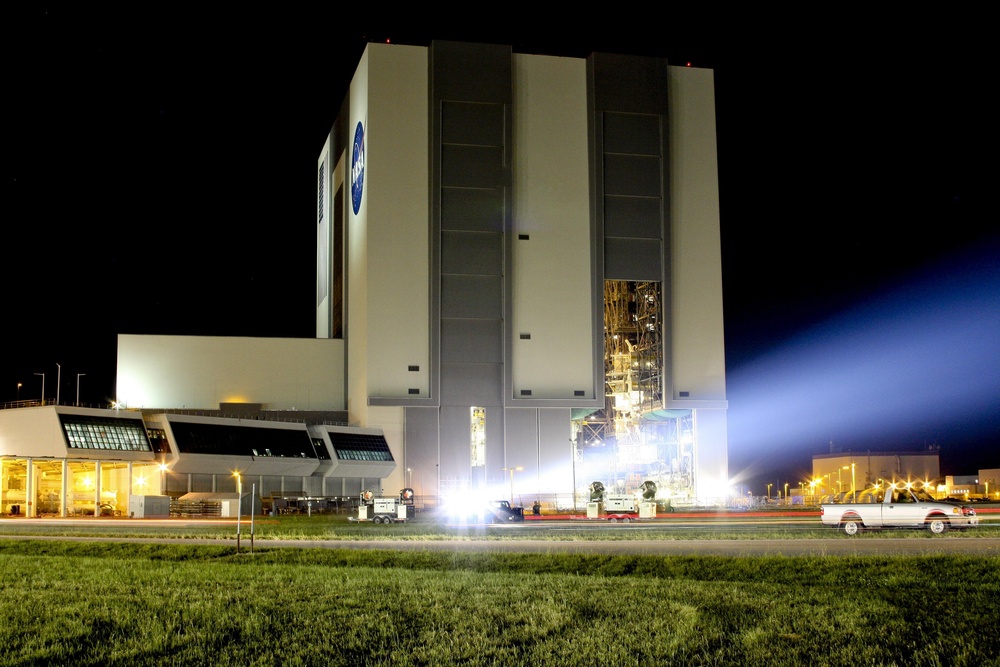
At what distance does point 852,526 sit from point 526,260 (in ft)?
180

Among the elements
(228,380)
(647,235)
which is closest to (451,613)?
(647,235)

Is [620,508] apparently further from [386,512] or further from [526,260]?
[526,260]

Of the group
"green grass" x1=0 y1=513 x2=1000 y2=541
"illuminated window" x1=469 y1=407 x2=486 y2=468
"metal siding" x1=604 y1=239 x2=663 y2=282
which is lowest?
"green grass" x1=0 y1=513 x2=1000 y2=541

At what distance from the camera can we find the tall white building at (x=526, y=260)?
88438 millimetres

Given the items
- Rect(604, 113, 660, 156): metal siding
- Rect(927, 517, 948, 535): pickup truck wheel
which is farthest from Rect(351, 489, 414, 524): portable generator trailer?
Rect(604, 113, 660, 156): metal siding

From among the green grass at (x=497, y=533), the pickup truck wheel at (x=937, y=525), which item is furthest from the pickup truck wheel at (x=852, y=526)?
the pickup truck wheel at (x=937, y=525)

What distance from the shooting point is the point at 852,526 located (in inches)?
1496

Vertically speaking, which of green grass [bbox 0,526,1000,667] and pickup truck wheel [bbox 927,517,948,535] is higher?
pickup truck wheel [bbox 927,517,948,535]

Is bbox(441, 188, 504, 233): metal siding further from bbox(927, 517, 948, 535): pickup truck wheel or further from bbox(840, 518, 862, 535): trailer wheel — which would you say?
bbox(927, 517, 948, 535): pickup truck wheel

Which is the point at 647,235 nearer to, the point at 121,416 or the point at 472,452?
the point at 472,452

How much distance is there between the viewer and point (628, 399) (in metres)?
97.2

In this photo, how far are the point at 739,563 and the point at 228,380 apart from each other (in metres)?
77.8

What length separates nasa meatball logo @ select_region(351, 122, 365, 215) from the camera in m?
93.0

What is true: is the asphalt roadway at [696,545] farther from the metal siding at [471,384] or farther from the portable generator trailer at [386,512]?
the metal siding at [471,384]
